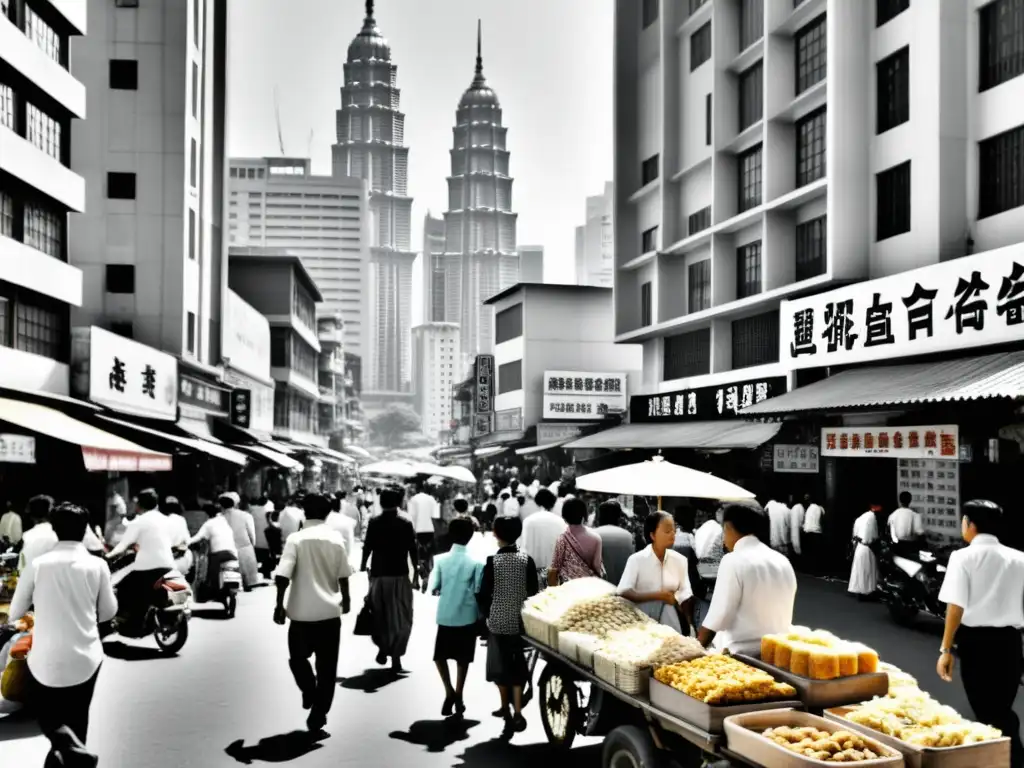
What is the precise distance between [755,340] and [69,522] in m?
22.0

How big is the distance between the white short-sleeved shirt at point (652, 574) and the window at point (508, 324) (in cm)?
4125

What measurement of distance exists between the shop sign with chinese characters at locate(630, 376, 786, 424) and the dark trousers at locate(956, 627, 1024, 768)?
15.4 metres

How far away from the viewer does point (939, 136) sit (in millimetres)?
18109

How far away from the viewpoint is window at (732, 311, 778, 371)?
83.1 feet

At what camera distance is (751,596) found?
5941 millimetres

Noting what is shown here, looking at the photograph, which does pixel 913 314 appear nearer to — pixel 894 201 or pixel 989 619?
pixel 894 201

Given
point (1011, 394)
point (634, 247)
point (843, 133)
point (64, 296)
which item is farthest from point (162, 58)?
point (1011, 394)

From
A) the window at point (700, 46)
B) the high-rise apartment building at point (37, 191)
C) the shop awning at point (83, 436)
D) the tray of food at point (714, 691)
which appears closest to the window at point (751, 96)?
the window at point (700, 46)

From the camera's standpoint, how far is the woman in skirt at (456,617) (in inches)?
329

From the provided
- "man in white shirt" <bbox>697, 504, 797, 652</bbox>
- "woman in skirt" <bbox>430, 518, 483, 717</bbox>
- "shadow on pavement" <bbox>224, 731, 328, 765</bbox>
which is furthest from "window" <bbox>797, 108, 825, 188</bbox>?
"shadow on pavement" <bbox>224, 731, 328, 765</bbox>

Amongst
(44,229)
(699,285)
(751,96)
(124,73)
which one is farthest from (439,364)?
(44,229)

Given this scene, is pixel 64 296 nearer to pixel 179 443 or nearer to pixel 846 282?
pixel 179 443

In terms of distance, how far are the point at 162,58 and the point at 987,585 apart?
2876 centimetres

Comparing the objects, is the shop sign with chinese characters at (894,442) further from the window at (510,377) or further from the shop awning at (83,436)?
the window at (510,377)
